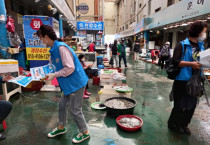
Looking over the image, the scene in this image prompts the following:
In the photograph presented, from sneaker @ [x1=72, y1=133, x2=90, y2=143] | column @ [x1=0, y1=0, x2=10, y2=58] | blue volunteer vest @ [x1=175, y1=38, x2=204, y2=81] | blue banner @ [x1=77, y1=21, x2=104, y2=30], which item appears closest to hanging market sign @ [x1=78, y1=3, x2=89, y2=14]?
blue banner @ [x1=77, y1=21, x2=104, y2=30]

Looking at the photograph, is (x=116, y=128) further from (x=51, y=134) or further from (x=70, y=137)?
(x=51, y=134)

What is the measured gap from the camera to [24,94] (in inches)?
199

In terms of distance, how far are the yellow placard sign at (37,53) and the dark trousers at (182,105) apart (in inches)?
173

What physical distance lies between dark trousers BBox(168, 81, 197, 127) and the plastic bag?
0.47 ft

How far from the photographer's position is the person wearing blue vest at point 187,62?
7.79ft

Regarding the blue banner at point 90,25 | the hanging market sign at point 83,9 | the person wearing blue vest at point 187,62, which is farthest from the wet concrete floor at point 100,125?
the hanging market sign at point 83,9

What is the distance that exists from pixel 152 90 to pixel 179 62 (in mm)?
3375

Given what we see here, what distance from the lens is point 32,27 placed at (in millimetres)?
5102

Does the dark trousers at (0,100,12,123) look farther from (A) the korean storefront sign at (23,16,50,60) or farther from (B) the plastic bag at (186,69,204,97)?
(A) the korean storefront sign at (23,16,50,60)

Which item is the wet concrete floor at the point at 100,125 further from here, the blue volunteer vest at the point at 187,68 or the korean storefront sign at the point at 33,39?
the korean storefront sign at the point at 33,39

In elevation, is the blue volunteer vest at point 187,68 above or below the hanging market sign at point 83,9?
below

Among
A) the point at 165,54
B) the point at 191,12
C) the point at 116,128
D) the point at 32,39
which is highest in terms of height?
the point at 191,12

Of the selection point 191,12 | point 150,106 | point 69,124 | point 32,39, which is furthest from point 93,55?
point 191,12

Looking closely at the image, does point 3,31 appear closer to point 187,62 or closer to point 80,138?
point 80,138
